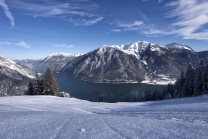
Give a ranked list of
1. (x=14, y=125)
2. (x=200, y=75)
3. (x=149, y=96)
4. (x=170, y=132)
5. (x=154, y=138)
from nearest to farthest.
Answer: (x=154, y=138)
(x=170, y=132)
(x=14, y=125)
(x=200, y=75)
(x=149, y=96)

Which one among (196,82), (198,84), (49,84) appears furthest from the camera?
(49,84)

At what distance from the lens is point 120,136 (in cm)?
502

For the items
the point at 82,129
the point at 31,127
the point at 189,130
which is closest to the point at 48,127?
the point at 31,127

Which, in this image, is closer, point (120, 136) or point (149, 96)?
point (120, 136)

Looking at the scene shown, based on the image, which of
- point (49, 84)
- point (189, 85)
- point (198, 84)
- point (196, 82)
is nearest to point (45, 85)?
point (49, 84)

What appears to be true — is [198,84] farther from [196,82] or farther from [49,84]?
[49,84]

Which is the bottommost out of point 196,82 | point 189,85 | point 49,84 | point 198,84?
point 189,85

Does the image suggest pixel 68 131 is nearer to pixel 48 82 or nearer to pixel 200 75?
pixel 48 82

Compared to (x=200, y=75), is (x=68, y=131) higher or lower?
lower

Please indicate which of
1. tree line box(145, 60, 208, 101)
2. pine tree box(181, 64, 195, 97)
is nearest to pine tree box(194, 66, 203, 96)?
tree line box(145, 60, 208, 101)

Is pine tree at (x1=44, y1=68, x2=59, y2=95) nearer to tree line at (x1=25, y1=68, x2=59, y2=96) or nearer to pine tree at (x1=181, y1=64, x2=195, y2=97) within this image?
tree line at (x1=25, y1=68, x2=59, y2=96)

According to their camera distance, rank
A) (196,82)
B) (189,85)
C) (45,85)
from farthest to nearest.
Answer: (189,85), (45,85), (196,82)

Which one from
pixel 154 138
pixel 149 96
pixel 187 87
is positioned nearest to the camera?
pixel 154 138

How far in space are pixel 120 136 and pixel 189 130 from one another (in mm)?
2607
